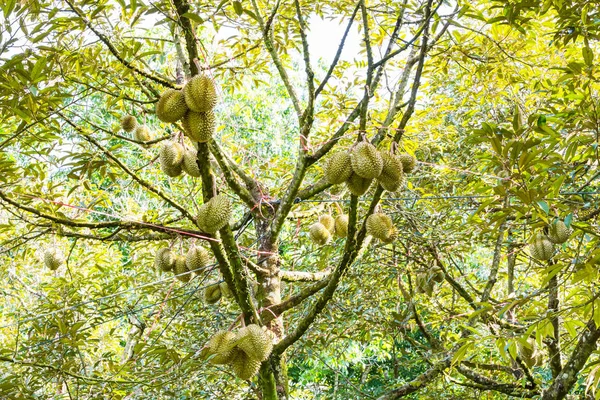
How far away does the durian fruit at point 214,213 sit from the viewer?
5.64 feet

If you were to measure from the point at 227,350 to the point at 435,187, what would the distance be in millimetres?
1989

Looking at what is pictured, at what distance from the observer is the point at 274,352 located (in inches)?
87.4

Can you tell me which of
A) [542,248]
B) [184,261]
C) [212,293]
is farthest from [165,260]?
[542,248]

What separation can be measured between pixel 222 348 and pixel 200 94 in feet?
2.75

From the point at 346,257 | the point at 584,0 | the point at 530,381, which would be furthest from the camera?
the point at 530,381

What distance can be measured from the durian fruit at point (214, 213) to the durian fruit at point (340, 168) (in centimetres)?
35

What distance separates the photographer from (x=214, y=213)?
1.72 meters

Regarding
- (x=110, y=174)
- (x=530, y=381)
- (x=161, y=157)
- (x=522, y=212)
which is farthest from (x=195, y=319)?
(x=522, y=212)

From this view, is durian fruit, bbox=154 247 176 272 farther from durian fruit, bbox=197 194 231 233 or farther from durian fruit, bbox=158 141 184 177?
durian fruit, bbox=197 194 231 233

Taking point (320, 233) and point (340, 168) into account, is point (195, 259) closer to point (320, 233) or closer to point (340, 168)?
point (320, 233)

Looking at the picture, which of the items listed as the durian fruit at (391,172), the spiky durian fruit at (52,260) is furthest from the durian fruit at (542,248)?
the spiky durian fruit at (52,260)

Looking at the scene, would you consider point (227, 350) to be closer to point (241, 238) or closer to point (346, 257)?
point (346, 257)

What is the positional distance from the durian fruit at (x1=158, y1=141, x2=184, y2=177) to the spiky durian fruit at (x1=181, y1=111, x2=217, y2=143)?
1.77 ft

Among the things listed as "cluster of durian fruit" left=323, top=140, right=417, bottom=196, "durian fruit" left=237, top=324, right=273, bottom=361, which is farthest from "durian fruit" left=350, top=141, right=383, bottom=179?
"durian fruit" left=237, top=324, right=273, bottom=361
